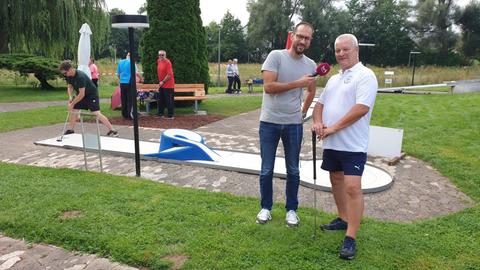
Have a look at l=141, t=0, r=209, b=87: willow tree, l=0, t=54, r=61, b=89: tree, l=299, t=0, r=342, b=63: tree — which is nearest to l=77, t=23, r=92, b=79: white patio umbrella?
l=141, t=0, r=209, b=87: willow tree

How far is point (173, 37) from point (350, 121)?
1009 centimetres

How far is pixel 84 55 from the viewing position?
31.5 ft

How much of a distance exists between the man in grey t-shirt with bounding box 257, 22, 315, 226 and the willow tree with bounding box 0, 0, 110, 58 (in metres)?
18.0

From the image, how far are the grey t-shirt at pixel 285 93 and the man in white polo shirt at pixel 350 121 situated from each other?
1.16 ft

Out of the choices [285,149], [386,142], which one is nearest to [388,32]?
[386,142]

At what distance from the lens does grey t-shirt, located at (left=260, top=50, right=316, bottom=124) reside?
3.56 metres

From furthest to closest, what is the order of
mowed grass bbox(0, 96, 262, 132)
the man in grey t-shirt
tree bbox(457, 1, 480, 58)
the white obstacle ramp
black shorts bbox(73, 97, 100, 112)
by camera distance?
tree bbox(457, 1, 480, 58) → mowed grass bbox(0, 96, 262, 132) → black shorts bbox(73, 97, 100, 112) → the white obstacle ramp → the man in grey t-shirt

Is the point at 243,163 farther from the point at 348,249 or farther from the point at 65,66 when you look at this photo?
the point at 65,66

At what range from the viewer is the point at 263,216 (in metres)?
3.86

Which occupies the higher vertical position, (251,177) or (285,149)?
(285,149)

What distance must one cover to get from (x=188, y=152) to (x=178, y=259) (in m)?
3.27

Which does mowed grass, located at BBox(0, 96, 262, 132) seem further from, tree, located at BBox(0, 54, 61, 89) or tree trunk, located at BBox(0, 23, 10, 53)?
tree trunk, located at BBox(0, 23, 10, 53)

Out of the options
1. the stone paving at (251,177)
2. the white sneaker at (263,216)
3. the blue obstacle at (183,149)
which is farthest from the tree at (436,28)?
the white sneaker at (263,216)

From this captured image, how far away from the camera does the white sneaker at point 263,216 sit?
3.83 m
